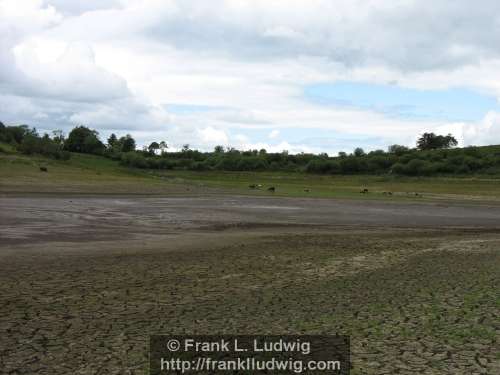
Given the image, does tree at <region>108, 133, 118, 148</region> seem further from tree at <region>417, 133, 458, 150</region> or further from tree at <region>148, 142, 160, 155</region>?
tree at <region>417, 133, 458, 150</region>

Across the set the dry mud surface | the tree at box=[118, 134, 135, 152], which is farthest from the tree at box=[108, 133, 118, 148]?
the dry mud surface

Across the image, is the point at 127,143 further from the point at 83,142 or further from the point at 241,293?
the point at 241,293

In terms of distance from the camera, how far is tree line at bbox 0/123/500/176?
335 ft

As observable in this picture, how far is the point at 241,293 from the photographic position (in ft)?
36.9

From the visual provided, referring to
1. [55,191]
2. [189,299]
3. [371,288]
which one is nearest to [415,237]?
[371,288]

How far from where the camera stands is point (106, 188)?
5369cm

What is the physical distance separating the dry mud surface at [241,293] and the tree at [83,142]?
125540 mm

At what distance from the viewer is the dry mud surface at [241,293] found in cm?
759

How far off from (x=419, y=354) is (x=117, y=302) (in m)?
5.46

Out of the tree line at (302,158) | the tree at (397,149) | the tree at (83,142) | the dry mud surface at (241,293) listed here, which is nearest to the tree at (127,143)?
the tree line at (302,158)

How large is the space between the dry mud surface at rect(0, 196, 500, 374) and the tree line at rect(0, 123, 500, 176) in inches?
2929

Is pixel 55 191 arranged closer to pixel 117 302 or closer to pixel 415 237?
pixel 415 237

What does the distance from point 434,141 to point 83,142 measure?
98.4 m

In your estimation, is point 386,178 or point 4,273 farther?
point 386,178
